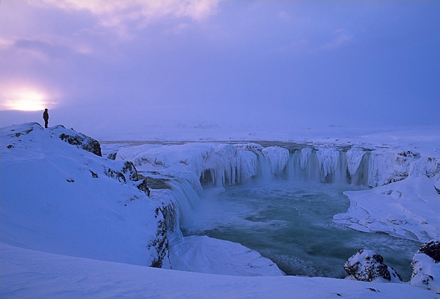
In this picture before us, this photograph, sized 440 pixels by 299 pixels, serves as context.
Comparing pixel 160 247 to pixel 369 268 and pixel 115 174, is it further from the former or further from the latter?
pixel 369 268

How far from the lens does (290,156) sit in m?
20.3

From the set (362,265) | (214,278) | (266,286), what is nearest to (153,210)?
(214,278)

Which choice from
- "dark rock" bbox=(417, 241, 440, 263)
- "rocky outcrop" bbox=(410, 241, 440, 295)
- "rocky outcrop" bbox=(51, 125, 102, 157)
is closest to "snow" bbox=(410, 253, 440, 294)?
"rocky outcrop" bbox=(410, 241, 440, 295)

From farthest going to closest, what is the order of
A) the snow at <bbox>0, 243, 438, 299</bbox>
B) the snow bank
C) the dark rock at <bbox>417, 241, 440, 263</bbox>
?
the snow bank
the dark rock at <bbox>417, 241, 440, 263</bbox>
the snow at <bbox>0, 243, 438, 299</bbox>

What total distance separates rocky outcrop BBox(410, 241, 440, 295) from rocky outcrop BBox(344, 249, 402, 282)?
19.1 inches

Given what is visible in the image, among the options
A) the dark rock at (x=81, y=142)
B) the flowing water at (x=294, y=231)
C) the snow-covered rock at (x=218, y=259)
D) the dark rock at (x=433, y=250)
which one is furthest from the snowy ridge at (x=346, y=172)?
the dark rock at (x=433, y=250)

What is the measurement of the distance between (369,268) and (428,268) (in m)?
0.94

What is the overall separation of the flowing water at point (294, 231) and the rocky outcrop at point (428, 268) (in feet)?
9.58

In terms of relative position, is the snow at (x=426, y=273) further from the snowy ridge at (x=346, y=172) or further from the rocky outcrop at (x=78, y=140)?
Result: the rocky outcrop at (x=78, y=140)

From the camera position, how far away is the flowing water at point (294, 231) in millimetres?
7926

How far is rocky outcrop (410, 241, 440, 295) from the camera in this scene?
3823 mm

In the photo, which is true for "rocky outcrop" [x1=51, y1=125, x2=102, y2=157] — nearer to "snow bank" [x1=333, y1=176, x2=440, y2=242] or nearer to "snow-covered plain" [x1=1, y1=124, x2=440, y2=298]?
"snow-covered plain" [x1=1, y1=124, x2=440, y2=298]

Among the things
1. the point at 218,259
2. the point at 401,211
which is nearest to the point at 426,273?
the point at 218,259

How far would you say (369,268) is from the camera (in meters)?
4.88
